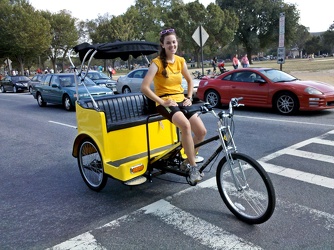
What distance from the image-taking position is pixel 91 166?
15.1ft

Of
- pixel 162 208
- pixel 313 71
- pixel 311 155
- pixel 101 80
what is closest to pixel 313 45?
pixel 313 71

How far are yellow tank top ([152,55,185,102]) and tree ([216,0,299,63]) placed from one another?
55.1m

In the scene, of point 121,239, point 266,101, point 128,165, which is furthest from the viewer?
point 266,101

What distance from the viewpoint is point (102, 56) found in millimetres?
4828

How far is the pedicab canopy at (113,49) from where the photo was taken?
14.8 feet

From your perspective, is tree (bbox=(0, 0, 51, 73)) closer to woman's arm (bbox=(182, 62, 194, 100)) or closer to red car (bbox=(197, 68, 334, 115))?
red car (bbox=(197, 68, 334, 115))

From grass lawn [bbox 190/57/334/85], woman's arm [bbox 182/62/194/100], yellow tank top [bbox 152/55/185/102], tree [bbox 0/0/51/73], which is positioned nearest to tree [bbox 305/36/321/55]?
grass lawn [bbox 190/57/334/85]

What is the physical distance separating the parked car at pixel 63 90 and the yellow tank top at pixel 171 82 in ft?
29.6

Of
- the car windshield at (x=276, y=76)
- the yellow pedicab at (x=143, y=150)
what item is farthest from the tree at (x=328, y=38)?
the yellow pedicab at (x=143, y=150)

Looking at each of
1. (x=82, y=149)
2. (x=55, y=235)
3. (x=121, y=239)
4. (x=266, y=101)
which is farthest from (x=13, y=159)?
(x=266, y=101)

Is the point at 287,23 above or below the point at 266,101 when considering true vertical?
above

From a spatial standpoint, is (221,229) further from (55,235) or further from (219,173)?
(55,235)

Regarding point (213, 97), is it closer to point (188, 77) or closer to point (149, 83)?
point (188, 77)

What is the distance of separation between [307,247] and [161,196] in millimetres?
1877
